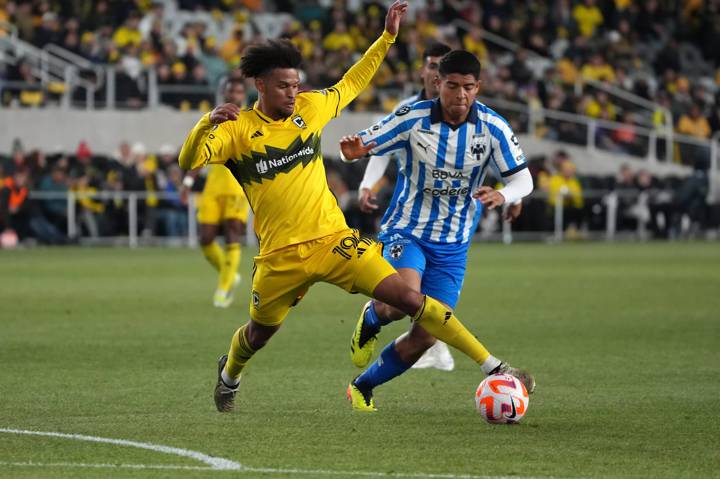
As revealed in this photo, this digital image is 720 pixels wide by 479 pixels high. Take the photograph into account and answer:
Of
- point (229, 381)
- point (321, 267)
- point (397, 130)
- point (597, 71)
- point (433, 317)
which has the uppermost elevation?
point (597, 71)

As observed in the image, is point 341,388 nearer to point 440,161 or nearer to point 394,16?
point 440,161

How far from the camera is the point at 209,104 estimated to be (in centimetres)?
2942

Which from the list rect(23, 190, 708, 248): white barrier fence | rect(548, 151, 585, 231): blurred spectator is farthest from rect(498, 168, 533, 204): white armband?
rect(548, 151, 585, 231): blurred spectator

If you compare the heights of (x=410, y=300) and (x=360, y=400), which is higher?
(x=410, y=300)

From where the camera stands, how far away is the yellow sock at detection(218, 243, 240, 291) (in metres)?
15.8

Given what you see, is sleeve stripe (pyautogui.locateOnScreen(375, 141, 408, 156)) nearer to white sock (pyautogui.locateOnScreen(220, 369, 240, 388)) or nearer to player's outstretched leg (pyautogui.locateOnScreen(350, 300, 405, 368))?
player's outstretched leg (pyautogui.locateOnScreen(350, 300, 405, 368))

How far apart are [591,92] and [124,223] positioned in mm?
12104

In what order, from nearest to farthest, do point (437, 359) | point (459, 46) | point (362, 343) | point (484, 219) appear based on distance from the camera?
point (362, 343)
point (437, 359)
point (484, 219)
point (459, 46)

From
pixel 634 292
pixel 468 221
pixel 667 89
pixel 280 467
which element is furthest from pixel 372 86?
pixel 280 467

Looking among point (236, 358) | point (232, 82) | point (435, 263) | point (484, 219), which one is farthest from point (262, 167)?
point (484, 219)

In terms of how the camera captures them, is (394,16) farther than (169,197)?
No

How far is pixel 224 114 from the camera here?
7.52 metres

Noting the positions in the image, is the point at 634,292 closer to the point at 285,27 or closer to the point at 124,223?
the point at 124,223

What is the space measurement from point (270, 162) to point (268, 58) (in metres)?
0.60
